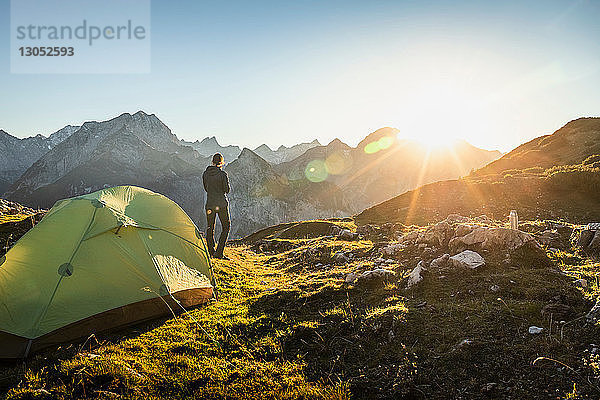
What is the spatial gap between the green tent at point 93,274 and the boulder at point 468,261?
22.9 ft

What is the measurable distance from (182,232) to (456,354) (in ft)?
25.6

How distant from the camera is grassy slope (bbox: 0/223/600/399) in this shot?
455cm

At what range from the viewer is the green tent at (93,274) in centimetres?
643

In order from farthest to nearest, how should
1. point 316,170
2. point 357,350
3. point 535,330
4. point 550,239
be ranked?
point 316,170 < point 550,239 < point 357,350 < point 535,330

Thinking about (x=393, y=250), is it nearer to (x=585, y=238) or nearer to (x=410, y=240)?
(x=410, y=240)

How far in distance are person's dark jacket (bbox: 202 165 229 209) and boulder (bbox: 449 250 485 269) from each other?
29.9ft

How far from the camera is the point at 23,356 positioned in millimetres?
5934

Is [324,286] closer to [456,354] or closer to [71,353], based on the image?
[456,354]

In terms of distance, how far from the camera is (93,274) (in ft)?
23.8

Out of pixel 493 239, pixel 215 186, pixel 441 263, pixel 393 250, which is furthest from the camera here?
pixel 215 186

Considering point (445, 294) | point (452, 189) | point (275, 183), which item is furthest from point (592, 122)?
point (275, 183)

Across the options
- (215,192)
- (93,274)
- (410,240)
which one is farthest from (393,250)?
(93,274)

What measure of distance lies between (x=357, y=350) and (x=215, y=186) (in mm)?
9613

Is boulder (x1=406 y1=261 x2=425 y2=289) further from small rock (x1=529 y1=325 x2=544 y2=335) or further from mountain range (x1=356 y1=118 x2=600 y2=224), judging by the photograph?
mountain range (x1=356 y1=118 x2=600 y2=224)
